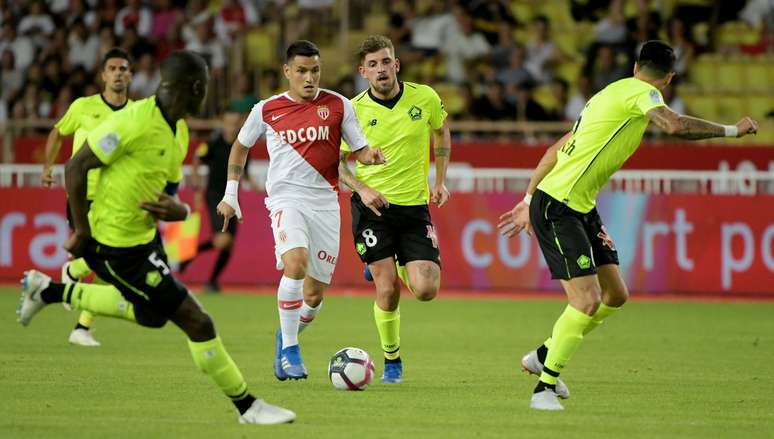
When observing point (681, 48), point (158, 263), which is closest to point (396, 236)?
point (158, 263)

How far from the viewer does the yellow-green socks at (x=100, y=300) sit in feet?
27.0

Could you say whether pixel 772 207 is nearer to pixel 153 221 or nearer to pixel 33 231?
pixel 33 231

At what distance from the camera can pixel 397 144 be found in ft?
35.7

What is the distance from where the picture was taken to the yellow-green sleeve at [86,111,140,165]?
7590 mm

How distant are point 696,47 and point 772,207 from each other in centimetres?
568

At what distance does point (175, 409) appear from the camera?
8688 mm

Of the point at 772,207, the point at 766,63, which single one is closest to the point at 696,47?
the point at 766,63

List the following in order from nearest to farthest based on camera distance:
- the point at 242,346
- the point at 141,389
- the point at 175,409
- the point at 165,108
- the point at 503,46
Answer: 1. the point at 165,108
2. the point at 175,409
3. the point at 141,389
4. the point at 242,346
5. the point at 503,46

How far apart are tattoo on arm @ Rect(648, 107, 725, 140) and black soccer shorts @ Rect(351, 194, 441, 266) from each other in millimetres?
2508

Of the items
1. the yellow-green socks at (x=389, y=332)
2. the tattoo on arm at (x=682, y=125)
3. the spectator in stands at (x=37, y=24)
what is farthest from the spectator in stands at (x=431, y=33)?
the tattoo on arm at (x=682, y=125)

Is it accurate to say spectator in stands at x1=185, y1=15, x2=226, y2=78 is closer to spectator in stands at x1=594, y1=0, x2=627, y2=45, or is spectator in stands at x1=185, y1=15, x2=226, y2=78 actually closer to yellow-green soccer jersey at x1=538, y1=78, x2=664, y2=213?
spectator in stands at x1=594, y1=0, x2=627, y2=45

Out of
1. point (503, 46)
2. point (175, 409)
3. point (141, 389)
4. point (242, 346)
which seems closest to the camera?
point (175, 409)

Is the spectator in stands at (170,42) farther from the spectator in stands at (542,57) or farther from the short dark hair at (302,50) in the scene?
the short dark hair at (302,50)

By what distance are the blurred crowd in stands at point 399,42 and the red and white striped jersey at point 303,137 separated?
11.2m
